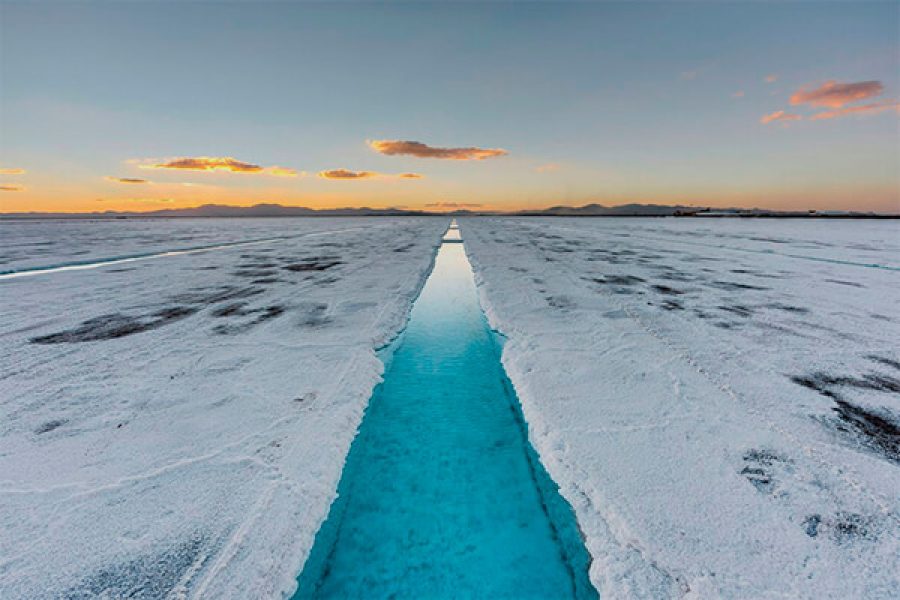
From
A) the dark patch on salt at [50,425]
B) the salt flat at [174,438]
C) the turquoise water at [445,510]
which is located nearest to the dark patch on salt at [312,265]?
Result: the salt flat at [174,438]

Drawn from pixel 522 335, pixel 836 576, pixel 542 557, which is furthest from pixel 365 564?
pixel 522 335

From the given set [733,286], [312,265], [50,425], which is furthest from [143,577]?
[312,265]

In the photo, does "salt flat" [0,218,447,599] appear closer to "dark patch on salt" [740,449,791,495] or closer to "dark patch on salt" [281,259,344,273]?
"dark patch on salt" [740,449,791,495]

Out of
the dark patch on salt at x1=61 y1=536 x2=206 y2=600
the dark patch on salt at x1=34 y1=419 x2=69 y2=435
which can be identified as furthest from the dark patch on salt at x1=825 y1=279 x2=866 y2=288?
the dark patch on salt at x1=34 y1=419 x2=69 y2=435

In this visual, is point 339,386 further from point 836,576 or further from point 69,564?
point 836,576

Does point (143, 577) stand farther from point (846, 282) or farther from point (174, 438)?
point (846, 282)

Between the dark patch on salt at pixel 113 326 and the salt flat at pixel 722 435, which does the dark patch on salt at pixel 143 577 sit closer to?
the salt flat at pixel 722 435

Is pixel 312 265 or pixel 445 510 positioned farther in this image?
pixel 312 265
